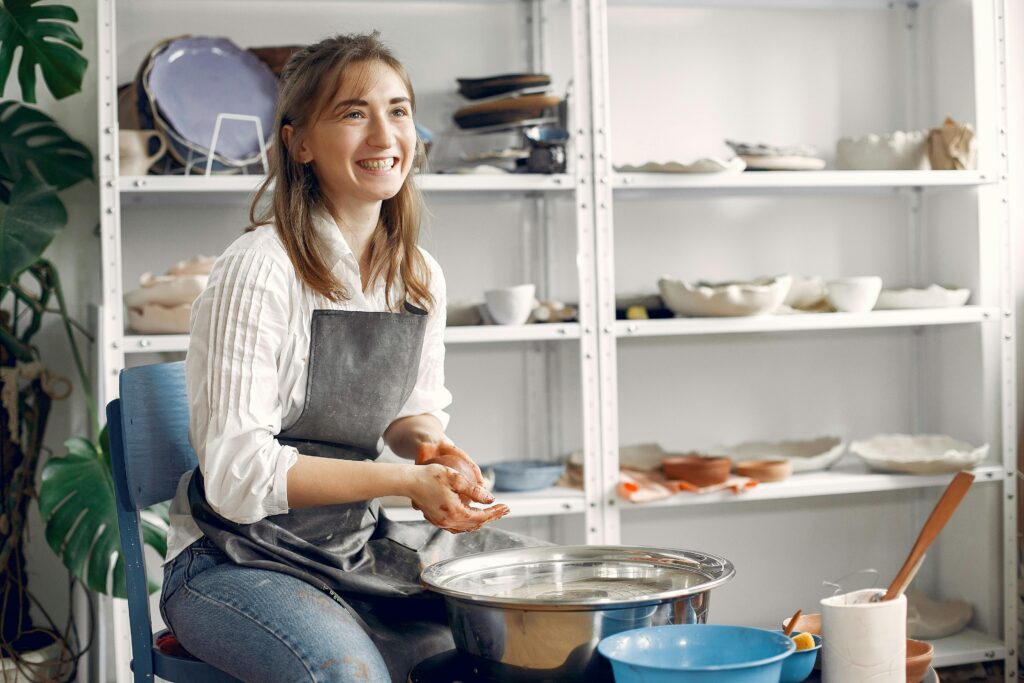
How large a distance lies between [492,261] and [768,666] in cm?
199

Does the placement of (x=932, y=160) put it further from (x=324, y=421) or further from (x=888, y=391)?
(x=324, y=421)

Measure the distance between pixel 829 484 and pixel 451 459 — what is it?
1568 mm

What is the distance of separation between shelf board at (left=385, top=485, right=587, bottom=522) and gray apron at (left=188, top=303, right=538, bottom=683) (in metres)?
0.95

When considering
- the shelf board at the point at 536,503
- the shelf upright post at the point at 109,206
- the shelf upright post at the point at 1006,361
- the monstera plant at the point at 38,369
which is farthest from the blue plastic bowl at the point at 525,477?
the shelf upright post at the point at 1006,361

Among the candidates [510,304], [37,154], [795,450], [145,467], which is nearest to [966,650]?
[795,450]

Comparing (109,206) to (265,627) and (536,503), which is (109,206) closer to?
(536,503)

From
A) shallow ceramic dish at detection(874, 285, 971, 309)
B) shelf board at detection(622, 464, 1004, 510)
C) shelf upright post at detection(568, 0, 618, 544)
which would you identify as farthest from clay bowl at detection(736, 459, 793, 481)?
shallow ceramic dish at detection(874, 285, 971, 309)

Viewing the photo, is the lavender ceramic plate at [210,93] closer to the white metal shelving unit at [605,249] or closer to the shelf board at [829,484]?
the white metal shelving unit at [605,249]

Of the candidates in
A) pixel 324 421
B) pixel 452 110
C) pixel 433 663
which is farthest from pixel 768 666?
pixel 452 110

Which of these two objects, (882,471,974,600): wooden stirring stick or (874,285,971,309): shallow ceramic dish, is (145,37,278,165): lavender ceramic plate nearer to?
(874,285,971,309): shallow ceramic dish

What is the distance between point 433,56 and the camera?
284cm

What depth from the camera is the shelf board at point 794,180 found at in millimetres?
2570

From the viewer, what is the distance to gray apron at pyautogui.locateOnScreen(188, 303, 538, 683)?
4.44 ft

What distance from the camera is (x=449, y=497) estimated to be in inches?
49.7
